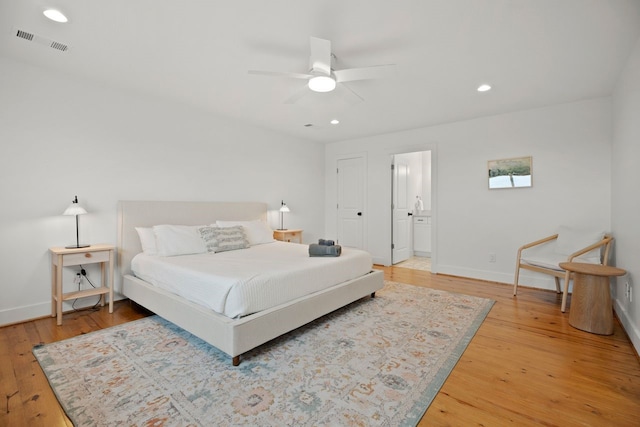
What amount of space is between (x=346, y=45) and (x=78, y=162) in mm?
3065

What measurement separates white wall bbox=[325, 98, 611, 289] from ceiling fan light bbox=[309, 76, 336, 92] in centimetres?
302

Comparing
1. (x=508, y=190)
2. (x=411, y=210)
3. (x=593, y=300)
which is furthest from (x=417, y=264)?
(x=593, y=300)

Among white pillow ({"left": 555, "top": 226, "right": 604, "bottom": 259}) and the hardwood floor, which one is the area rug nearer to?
the hardwood floor

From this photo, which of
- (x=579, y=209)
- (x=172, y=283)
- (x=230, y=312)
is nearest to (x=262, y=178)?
(x=172, y=283)

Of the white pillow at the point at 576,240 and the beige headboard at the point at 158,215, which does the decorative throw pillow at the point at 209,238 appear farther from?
the white pillow at the point at 576,240

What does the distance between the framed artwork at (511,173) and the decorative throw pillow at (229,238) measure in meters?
3.72

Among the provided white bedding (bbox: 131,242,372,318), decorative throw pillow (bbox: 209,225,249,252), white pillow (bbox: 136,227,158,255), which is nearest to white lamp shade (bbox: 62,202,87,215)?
white pillow (bbox: 136,227,158,255)

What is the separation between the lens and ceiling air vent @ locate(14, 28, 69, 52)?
231 cm

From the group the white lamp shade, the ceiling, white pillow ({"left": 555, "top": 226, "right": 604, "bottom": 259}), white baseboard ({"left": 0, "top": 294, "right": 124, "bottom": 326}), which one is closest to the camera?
the ceiling

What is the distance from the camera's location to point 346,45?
2.40 m

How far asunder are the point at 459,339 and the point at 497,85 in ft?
8.96

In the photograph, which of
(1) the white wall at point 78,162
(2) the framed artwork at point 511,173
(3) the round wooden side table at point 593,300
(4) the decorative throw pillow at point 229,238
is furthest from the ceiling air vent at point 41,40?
(2) the framed artwork at point 511,173

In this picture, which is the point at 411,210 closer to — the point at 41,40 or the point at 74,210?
the point at 74,210

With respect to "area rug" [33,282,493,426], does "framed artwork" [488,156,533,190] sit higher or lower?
higher
